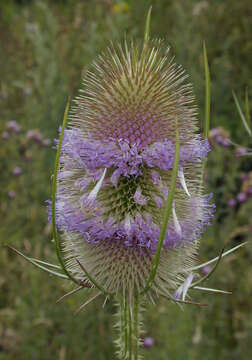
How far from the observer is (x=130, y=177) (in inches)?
72.0

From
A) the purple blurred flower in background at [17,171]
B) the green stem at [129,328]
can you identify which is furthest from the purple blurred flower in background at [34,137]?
the green stem at [129,328]

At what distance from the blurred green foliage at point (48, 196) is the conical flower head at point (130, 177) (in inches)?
23.6

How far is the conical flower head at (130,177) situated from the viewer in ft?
5.57

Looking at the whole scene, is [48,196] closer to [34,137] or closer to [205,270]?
[34,137]

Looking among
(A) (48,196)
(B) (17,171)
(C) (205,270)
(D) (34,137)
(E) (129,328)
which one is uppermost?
(D) (34,137)

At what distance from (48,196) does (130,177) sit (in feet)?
9.08

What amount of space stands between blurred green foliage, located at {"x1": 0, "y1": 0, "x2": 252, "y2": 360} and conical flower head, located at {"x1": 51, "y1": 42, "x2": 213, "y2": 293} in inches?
23.6

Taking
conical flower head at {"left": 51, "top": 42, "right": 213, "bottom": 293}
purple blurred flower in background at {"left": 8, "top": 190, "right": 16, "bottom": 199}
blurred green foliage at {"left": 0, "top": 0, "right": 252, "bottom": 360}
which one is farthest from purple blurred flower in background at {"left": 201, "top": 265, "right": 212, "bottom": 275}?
purple blurred flower in background at {"left": 8, "top": 190, "right": 16, "bottom": 199}

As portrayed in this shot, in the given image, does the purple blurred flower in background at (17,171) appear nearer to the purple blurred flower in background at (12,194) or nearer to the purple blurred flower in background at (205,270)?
the purple blurred flower in background at (12,194)

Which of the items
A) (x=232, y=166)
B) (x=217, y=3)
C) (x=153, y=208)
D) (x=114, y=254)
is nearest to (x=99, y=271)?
(x=114, y=254)

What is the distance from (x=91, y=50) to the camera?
15.9 feet

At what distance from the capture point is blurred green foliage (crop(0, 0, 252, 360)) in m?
3.28

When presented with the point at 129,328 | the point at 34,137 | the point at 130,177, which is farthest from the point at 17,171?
the point at 129,328

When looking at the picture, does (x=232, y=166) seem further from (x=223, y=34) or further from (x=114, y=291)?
(x=223, y=34)
